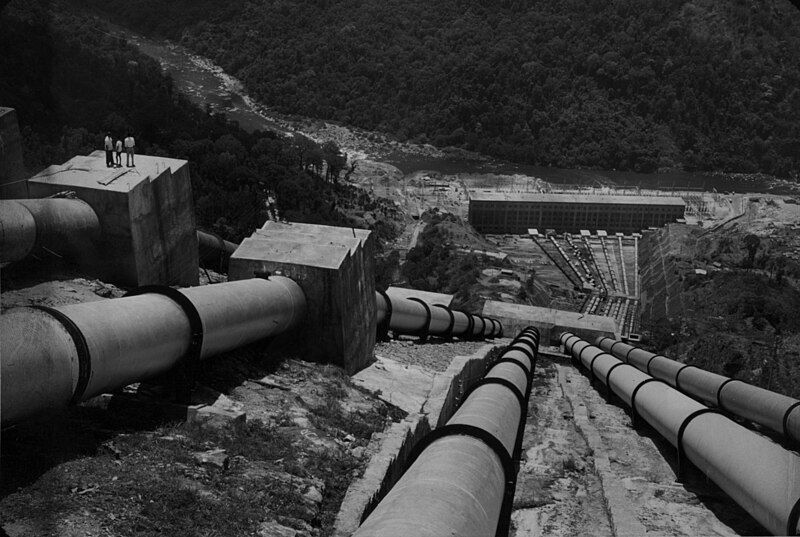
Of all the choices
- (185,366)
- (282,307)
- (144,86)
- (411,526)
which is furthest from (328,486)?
(144,86)

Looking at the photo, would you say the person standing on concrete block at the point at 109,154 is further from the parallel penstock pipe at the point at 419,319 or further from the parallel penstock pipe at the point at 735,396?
the parallel penstock pipe at the point at 735,396

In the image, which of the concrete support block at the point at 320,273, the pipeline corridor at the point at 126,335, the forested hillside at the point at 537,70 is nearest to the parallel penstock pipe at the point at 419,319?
the concrete support block at the point at 320,273

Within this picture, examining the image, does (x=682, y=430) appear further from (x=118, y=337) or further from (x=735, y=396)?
(x=118, y=337)

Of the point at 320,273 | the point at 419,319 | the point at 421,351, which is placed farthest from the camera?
the point at 419,319

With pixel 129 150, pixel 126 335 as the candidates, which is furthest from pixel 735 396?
pixel 129 150

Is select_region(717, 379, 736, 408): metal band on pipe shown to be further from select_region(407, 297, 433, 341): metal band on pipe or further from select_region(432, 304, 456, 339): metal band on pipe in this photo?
select_region(432, 304, 456, 339): metal band on pipe
